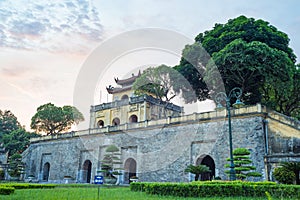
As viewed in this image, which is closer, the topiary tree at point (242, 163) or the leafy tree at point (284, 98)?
the topiary tree at point (242, 163)

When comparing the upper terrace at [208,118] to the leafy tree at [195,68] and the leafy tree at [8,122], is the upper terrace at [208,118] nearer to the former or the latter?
the leafy tree at [195,68]

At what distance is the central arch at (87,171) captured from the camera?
1147 inches

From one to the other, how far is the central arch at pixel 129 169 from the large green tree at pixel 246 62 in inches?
360

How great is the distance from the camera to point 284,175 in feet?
49.9

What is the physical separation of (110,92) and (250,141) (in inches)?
907

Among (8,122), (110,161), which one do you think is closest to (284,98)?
(110,161)

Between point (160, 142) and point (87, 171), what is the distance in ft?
33.7

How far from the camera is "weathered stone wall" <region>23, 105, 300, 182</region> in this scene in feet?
59.9

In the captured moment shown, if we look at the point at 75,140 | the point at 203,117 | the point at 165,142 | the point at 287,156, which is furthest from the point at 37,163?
the point at 287,156

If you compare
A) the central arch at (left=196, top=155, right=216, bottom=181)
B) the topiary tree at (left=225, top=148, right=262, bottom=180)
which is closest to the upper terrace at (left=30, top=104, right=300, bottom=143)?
the central arch at (left=196, top=155, right=216, bottom=181)

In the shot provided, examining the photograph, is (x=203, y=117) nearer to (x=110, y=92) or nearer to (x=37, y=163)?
(x=110, y=92)

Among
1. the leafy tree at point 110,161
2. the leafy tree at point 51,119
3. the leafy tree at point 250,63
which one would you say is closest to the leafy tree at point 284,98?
the leafy tree at point 250,63

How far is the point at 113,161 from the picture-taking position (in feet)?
83.3

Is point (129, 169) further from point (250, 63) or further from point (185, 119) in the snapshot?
point (250, 63)
